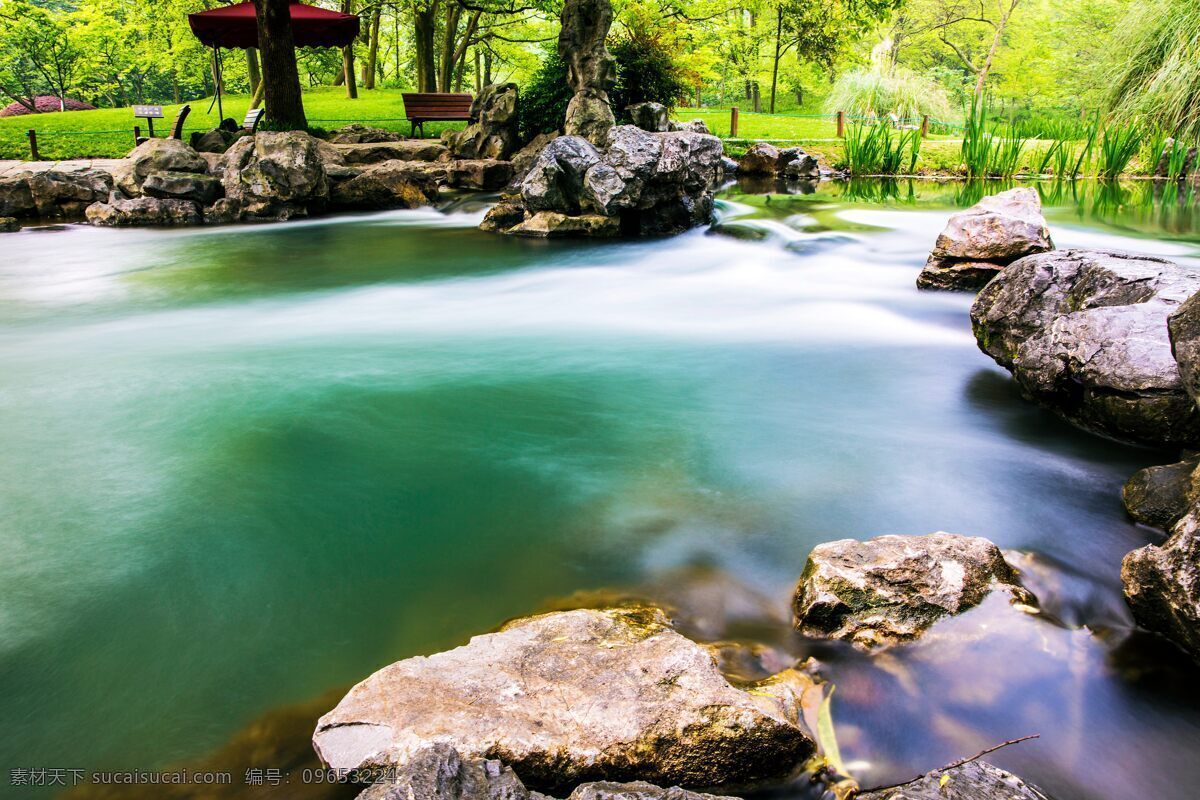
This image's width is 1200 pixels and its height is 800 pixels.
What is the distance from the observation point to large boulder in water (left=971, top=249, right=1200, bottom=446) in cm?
427

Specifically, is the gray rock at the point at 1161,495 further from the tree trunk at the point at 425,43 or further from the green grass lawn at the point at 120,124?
the tree trunk at the point at 425,43

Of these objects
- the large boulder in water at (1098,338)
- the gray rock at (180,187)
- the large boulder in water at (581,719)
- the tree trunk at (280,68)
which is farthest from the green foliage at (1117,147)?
the large boulder in water at (581,719)

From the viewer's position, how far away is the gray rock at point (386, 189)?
15398mm

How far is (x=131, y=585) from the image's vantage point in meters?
3.46

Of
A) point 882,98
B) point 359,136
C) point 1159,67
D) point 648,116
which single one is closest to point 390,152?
point 359,136

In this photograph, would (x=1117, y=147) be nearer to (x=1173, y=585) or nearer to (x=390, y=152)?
(x=390, y=152)

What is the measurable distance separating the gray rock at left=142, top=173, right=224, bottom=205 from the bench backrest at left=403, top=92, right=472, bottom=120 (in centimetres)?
768

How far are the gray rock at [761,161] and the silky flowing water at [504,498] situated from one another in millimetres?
12650

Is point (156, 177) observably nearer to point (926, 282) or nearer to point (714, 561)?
point (926, 282)

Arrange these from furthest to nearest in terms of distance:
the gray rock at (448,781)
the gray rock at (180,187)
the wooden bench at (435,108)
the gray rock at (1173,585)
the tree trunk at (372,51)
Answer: the tree trunk at (372,51), the wooden bench at (435,108), the gray rock at (180,187), the gray rock at (1173,585), the gray rock at (448,781)

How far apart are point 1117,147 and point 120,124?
26.7m

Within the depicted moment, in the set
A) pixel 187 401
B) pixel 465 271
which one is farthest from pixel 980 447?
pixel 465 271

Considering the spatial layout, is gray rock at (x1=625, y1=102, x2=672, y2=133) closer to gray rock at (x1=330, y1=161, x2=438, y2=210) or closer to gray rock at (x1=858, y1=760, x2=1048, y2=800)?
gray rock at (x1=330, y1=161, x2=438, y2=210)

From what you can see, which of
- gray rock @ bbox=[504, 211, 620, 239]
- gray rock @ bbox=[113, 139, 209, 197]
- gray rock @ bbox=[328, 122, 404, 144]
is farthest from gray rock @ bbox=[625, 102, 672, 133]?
gray rock @ bbox=[113, 139, 209, 197]
